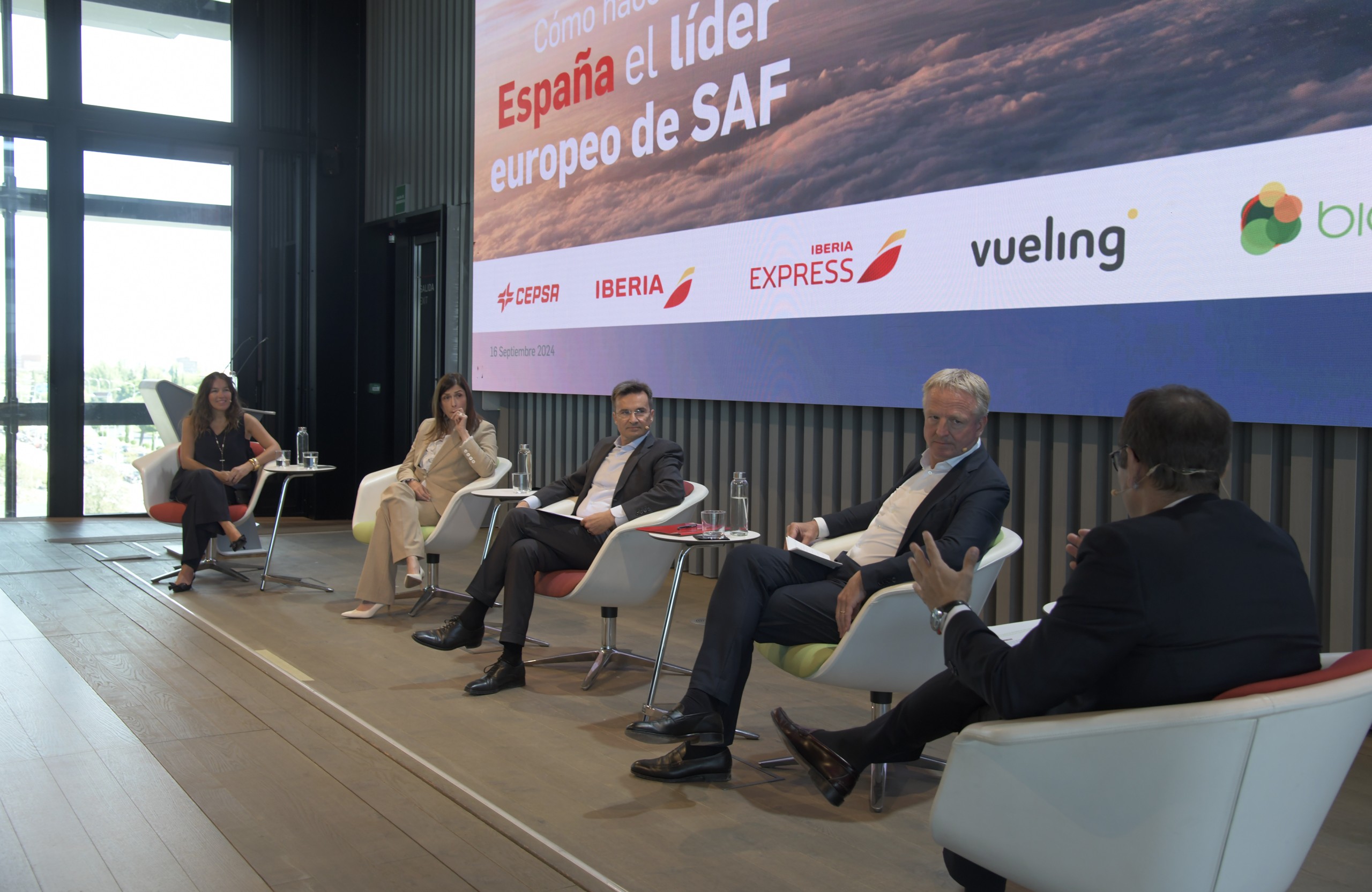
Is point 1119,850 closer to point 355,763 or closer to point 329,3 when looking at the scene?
point 355,763

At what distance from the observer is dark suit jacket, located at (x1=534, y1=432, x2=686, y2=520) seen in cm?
408

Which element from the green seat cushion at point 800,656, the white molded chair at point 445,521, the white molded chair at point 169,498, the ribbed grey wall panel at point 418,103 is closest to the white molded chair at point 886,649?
the green seat cushion at point 800,656

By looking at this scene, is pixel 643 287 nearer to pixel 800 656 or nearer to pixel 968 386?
pixel 968 386

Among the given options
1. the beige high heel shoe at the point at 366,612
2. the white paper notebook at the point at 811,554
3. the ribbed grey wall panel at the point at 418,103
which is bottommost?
the beige high heel shoe at the point at 366,612

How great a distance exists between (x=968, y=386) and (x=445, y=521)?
2.84m

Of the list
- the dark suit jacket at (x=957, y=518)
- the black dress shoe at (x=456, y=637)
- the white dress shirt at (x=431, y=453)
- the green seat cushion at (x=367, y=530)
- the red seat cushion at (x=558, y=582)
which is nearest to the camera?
the dark suit jacket at (x=957, y=518)

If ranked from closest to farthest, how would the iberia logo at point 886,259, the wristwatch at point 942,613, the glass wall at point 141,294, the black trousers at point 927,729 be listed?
the wristwatch at point 942,613 < the black trousers at point 927,729 < the iberia logo at point 886,259 < the glass wall at point 141,294

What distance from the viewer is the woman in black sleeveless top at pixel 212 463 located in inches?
232

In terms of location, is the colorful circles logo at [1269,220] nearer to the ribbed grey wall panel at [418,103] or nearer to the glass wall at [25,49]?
the ribbed grey wall panel at [418,103]

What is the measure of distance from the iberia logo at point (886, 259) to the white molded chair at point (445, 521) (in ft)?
A: 6.36

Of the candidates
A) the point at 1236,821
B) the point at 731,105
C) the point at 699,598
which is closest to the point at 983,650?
the point at 1236,821

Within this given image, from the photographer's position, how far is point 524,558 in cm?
395

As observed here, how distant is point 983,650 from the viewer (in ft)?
6.36

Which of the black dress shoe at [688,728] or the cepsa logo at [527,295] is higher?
the cepsa logo at [527,295]
